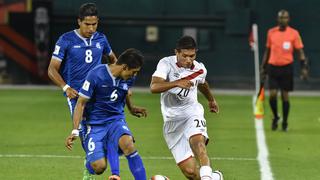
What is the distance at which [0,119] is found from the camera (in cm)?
2380

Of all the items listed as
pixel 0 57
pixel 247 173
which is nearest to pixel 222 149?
pixel 247 173

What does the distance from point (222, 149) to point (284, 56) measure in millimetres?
4071

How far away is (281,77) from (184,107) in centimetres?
888

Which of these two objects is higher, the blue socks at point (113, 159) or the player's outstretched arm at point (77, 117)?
the player's outstretched arm at point (77, 117)

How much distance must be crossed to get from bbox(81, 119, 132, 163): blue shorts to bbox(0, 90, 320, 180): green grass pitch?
2.27 meters

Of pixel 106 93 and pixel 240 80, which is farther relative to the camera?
pixel 240 80

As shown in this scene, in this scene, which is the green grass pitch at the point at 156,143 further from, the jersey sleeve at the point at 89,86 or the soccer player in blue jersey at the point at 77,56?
→ the jersey sleeve at the point at 89,86

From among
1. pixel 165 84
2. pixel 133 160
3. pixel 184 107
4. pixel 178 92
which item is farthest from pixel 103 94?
pixel 184 107

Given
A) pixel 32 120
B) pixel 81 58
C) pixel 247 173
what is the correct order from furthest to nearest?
pixel 32 120 < pixel 247 173 < pixel 81 58

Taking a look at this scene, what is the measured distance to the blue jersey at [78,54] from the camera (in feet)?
45.4

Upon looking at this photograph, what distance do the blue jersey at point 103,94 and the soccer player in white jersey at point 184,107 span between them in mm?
454

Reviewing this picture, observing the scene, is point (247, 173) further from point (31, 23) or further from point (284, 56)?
point (31, 23)

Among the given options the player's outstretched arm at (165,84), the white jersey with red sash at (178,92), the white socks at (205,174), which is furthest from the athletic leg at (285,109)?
the white socks at (205,174)

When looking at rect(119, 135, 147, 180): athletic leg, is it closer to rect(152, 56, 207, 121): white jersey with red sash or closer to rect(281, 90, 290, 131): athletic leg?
rect(152, 56, 207, 121): white jersey with red sash
